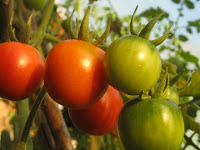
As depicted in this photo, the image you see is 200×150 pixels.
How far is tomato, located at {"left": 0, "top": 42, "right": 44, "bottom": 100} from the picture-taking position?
Result: 0.48 metres

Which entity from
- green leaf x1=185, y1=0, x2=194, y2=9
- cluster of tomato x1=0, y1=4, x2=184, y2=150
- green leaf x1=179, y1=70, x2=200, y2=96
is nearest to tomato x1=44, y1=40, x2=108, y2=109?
cluster of tomato x1=0, y1=4, x2=184, y2=150

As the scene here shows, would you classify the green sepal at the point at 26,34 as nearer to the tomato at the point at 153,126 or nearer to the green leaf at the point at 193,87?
the tomato at the point at 153,126

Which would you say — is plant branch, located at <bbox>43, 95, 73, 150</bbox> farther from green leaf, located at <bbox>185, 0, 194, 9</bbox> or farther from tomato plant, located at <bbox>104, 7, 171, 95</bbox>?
green leaf, located at <bbox>185, 0, 194, 9</bbox>

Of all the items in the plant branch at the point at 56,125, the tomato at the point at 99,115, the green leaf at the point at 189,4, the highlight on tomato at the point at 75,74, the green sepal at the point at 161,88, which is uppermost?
the highlight on tomato at the point at 75,74

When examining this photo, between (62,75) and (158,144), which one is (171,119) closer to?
(158,144)

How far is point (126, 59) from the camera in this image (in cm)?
43

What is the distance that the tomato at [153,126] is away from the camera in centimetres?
46

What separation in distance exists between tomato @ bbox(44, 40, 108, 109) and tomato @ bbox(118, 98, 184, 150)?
0.07m

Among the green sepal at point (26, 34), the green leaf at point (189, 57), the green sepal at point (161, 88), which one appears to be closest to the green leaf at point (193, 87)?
the green sepal at point (161, 88)

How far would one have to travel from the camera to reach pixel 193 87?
2.08ft

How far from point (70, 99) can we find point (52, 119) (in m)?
0.34

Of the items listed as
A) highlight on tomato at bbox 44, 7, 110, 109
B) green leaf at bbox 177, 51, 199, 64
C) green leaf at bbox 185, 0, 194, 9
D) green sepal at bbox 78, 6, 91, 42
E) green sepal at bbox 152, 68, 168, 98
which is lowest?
green leaf at bbox 177, 51, 199, 64

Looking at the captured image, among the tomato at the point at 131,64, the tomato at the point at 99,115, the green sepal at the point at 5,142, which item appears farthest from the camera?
the green sepal at the point at 5,142

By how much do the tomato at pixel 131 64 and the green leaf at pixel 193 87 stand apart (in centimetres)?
21
